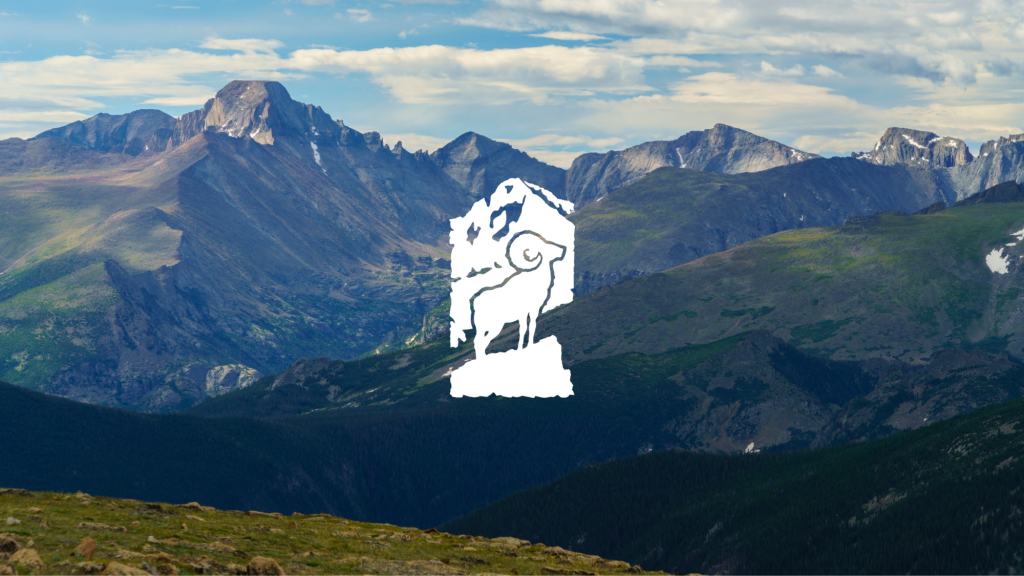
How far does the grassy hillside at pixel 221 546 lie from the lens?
66188 mm

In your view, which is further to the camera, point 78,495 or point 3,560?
point 78,495

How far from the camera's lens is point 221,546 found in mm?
78062

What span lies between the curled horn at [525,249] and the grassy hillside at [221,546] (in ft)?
253

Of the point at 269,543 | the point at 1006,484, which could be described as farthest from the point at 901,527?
the point at 269,543

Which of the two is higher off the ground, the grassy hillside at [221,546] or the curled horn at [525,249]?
the curled horn at [525,249]

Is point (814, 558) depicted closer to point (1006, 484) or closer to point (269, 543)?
point (1006, 484)

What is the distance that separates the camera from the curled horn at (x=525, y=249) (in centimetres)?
18950

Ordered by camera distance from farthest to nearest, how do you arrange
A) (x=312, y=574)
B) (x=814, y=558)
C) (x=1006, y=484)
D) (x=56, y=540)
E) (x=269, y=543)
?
1. (x=814, y=558)
2. (x=1006, y=484)
3. (x=269, y=543)
4. (x=312, y=574)
5. (x=56, y=540)

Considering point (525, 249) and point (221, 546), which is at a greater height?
point (525, 249)

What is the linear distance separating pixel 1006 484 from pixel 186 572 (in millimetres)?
168360

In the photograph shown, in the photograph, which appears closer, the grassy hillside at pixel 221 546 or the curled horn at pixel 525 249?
the grassy hillside at pixel 221 546

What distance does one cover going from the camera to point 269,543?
294 ft

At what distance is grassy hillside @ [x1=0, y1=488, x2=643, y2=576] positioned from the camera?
66.2m

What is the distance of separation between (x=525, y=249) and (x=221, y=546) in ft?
388
